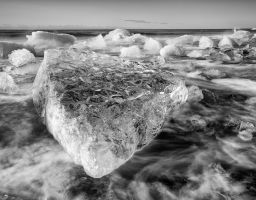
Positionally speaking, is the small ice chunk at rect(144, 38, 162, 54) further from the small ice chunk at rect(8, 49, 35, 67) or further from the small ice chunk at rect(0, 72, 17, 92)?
the small ice chunk at rect(0, 72, 17, 92)

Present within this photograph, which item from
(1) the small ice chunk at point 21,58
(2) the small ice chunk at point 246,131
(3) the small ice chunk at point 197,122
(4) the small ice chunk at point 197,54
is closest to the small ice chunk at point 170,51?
(4) the small ice chunk at point 197,54

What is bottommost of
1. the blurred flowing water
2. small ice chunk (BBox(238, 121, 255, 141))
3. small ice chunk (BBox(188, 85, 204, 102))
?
the blurred flowing water

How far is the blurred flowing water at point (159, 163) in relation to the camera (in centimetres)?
200

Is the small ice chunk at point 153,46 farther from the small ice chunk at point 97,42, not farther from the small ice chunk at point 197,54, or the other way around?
the small ice chunk at point 97,42

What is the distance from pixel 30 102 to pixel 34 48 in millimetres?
5304

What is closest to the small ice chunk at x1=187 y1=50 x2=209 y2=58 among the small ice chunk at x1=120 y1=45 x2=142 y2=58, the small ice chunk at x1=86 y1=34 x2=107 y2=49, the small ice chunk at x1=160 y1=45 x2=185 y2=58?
the small ice chunk at x1=160 y1=45 x2=185 y2=58

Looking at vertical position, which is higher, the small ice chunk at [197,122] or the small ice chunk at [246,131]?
the small ice chunk at [246,131]

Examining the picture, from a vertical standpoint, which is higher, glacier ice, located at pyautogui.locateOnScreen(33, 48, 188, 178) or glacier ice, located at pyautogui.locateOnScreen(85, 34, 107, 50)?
glacier ice, located at pyautogui.locateOnScreen(33, 48, 188, 178)

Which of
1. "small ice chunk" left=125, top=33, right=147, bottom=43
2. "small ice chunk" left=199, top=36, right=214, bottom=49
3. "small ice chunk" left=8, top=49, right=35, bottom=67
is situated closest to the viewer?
"small ice chunk" left=8, top=49, right=35, bottom=67

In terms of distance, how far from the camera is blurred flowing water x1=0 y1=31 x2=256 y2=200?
2.00 meters

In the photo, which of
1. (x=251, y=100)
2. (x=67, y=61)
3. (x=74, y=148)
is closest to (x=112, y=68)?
(x=67, y=61)

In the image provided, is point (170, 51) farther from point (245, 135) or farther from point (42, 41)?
point (245, 135)

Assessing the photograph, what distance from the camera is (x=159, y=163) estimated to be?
2.47 meters

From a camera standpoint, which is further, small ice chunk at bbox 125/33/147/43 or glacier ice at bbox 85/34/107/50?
small ice chunk at bbox 125/33/147/43
